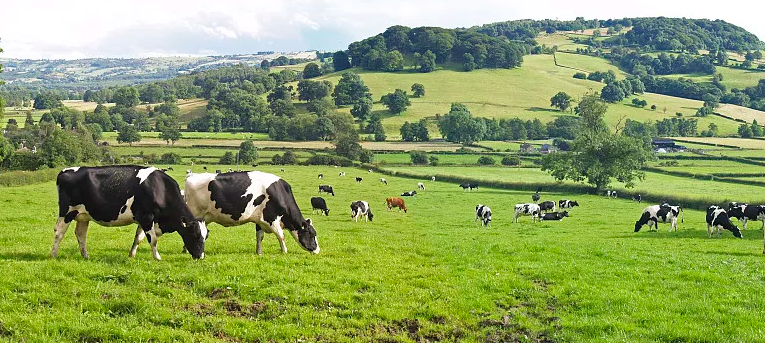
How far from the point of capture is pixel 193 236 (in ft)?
52.1

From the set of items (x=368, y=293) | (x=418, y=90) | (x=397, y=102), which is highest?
(x=418, y=90)

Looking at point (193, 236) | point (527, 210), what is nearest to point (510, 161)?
point (527, 210)

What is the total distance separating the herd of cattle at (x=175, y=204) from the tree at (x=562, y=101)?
174215mm

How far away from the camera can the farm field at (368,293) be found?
35.6 feet

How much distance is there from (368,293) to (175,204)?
20.2 ft

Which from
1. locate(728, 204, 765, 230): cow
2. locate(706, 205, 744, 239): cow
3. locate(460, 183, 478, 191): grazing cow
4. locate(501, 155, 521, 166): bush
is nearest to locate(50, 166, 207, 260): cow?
locate(706, 205, 744, 239): cow

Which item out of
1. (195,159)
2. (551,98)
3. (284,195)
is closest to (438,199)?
(284,195)

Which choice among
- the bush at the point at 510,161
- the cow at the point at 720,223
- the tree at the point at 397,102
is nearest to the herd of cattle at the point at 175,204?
the cow at the point at 720,223

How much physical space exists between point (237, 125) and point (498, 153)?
84.9 meters

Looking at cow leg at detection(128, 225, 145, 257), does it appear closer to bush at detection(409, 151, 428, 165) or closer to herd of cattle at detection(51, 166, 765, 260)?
herd of cattle at detection(51, 166, 765, 260)

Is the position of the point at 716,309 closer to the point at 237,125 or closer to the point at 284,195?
the point at 284,195

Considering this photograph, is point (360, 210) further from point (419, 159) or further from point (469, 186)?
point (419, 159)

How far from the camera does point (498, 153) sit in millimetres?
120125

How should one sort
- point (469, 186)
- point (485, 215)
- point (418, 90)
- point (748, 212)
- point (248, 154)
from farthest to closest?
1. point (418, 90)
2. point (248, 154)
3. point (469, 186)
4. point (485, 215)
5. point (748, 212)
